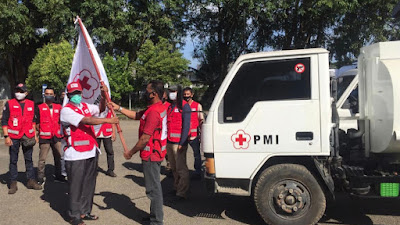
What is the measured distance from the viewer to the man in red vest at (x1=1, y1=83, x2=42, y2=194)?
642 cm

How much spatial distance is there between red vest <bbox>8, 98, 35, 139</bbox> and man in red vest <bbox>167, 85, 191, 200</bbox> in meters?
2.61

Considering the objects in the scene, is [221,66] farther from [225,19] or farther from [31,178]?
[31,178]

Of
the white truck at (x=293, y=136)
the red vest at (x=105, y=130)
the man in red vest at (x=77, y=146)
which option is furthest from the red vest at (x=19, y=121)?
the white truck at (x=293, y=136)

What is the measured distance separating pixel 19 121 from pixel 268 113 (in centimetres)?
458

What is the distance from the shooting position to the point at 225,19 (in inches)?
1291

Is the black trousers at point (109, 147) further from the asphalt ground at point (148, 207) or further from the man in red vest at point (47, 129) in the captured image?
the man in red vest at point (47, 129)

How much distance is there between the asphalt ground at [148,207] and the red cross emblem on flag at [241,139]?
116 cm

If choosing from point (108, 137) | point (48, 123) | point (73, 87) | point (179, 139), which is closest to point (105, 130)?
point (108, 137)

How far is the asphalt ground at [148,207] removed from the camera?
16.6 feet

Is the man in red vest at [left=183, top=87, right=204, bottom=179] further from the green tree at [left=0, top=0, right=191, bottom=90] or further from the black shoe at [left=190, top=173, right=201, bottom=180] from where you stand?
the green tree at [left=0, top=0, right=191, bottom=90]

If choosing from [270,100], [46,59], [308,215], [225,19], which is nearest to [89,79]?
[270,100]

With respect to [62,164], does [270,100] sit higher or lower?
higher

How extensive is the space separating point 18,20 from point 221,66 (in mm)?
17686

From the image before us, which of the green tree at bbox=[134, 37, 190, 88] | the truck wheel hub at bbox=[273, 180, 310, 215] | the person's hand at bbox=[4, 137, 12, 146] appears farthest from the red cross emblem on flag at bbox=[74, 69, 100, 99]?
the green tree at bbox=[134, 37, 190, 88]
